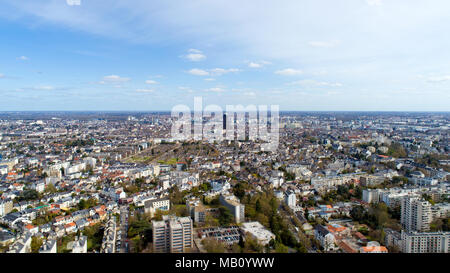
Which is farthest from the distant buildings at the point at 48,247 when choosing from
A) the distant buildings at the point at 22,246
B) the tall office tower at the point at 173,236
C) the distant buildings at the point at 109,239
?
the tall office tower at the point at 173,236

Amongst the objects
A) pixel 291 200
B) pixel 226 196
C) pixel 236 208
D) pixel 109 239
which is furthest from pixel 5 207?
pixel 291 200

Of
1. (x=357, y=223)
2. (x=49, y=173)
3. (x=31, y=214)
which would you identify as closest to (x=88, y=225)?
(x=31, y=214)

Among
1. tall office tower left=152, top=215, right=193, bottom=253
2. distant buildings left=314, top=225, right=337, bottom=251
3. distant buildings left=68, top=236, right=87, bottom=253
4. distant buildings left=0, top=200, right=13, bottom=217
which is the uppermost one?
tall office tower left=152, top=215, right=193, bottom=253

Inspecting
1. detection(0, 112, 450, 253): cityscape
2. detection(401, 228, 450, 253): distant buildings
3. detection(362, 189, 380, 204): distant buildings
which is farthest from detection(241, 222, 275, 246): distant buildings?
detection(362, 189, 380, 204): distant buildings

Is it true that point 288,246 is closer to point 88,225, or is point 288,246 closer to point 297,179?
point 88,225

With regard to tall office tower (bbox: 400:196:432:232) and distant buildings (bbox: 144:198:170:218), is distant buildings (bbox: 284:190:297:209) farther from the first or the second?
distant buildings (bbox: 144:198:170:218)

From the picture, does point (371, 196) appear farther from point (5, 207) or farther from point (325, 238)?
point (5, 207)

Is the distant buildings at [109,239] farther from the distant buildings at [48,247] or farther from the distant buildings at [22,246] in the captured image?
the distant buildings at [22,246]
